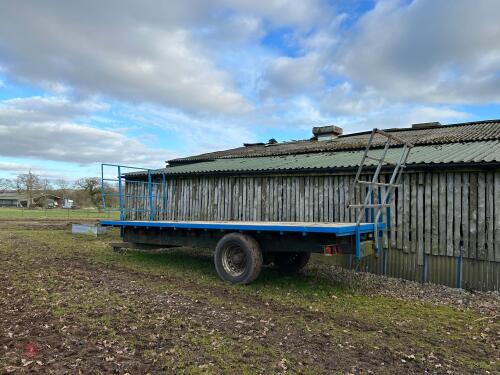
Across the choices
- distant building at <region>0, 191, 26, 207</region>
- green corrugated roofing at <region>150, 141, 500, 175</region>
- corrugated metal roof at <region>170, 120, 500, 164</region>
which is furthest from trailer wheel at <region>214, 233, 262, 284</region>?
distant building at <region>0, 191, 26, 207</region>

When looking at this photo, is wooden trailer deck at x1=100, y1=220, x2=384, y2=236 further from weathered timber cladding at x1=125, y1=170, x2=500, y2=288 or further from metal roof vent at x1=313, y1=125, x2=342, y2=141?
metal roof vent at x1=313, y1=125, x2=342, y2=141

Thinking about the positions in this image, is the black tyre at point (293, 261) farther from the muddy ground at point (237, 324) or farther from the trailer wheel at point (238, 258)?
the trailer wheel at point (238, 258)

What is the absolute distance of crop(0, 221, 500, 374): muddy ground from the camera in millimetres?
4223

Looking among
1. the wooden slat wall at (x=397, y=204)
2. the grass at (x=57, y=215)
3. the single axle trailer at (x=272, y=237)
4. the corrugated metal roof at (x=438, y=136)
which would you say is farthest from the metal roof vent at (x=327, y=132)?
the grass at (x=57, y=215)

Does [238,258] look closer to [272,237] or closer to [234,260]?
[234,260]

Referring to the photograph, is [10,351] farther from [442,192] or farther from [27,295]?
[442,192]

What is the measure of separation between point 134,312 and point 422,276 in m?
6.60

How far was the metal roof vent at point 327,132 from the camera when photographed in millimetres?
19094

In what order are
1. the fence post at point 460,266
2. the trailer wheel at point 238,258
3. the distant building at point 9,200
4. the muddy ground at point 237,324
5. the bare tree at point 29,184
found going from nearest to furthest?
the muddy ground at point 237,324 → the trailer wheel at point 238,258 → the fence post at point 460,266 → the bare tree at point 29,184 → the distant building at point 9,200

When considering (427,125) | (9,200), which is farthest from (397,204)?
(9,200)

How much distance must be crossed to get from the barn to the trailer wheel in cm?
247

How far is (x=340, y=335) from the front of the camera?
512cm

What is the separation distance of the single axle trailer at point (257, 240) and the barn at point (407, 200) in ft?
4.19

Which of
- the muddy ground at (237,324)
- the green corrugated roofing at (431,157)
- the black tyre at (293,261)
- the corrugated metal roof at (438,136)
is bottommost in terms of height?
the muddy ground at (237,324)
